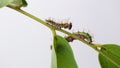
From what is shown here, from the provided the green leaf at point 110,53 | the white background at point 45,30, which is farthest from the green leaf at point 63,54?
the white background at point 45,30

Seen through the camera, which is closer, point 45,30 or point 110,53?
point 110,53

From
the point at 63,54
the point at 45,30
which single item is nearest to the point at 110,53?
the point at 63,54

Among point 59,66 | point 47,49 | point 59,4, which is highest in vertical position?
point 59,4

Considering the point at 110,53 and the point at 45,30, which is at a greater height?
the point at 45,30

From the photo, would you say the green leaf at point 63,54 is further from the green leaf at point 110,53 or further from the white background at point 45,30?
the white background at point 45,30

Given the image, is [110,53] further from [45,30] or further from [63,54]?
[45,30]

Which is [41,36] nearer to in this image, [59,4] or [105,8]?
[59,4]

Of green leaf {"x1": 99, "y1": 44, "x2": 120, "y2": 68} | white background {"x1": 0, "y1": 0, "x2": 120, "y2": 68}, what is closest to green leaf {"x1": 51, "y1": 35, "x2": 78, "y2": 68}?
green leaf {"x1": 99, "y1": 44, "x2": 120, "y2": 68}

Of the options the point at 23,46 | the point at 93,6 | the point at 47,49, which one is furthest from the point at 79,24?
the point at 23,46
